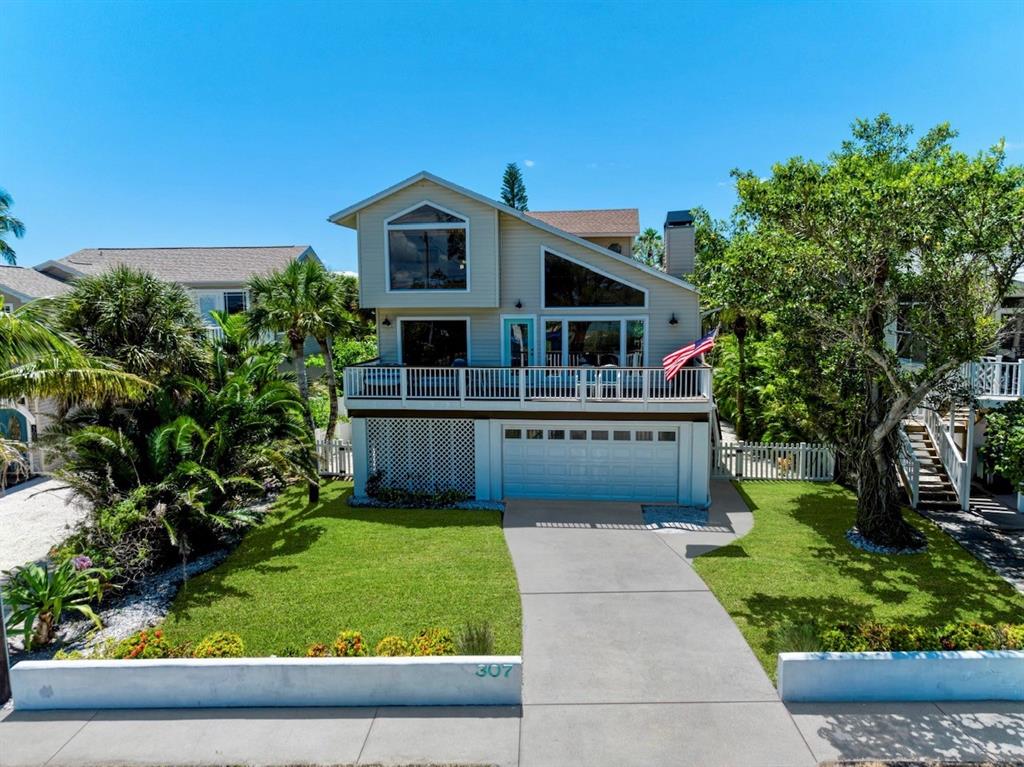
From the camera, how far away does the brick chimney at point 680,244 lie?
1892cm

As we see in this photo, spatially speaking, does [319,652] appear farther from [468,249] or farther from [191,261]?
[191,261]

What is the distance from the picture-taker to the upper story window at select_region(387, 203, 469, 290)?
1672cm

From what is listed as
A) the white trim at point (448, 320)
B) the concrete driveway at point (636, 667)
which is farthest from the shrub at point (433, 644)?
the white trim at point (448, 320)

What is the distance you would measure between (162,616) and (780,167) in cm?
1375

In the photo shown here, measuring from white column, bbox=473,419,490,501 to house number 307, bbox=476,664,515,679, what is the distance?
9.02 m

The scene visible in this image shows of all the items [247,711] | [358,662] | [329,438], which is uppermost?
[329,438]

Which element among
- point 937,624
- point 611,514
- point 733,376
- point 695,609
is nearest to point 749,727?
point 695,609

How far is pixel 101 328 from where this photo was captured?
12.5 metres

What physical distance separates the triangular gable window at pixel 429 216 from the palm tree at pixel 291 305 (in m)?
3.30

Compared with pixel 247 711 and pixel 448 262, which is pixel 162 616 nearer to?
pixel 247 711

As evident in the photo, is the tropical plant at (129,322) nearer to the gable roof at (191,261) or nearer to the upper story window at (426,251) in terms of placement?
the upper story window at (426,251)

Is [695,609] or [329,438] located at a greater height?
[329,438]

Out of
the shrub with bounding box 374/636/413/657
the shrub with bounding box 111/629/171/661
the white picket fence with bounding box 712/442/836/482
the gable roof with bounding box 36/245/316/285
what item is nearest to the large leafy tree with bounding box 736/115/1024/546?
the white picket fence with bounding box 712/442/836/482

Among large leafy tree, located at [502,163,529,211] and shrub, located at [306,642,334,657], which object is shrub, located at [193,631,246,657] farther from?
large leafy tree, located at [502,163,529,211]
